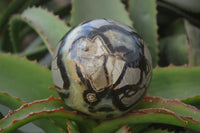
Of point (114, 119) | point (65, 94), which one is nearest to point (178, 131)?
point (114, 119)

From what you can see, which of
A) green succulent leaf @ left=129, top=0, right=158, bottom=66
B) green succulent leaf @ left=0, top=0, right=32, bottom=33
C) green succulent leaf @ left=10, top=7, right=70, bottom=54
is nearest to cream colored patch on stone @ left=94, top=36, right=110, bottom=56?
green succulent leaf @ left=10, top=7, right=70, bottom=54

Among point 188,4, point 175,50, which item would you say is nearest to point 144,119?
point 175,50

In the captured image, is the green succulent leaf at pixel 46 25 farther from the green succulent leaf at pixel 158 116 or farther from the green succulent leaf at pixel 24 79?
the green succulent leaf at pixel 158 116

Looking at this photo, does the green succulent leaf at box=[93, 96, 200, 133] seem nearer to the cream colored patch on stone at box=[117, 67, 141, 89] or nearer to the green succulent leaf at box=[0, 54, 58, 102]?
the cream colored patch on stone at box=[117, 67, 141, 89]

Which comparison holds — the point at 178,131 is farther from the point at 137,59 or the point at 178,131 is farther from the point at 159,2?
the point at 159,2

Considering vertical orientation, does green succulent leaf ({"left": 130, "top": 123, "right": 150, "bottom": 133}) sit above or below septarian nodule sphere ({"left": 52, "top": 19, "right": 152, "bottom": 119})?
below

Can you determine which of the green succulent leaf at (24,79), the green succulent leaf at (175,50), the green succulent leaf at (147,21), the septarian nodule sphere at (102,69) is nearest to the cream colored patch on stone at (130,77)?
the septarian nodule sphere at (102,69)
